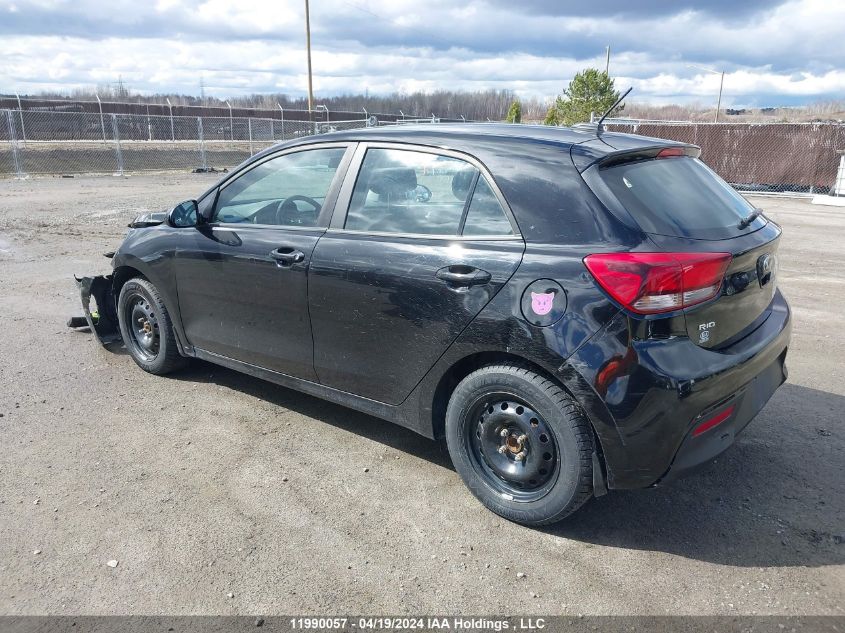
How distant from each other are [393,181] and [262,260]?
0.96 metres

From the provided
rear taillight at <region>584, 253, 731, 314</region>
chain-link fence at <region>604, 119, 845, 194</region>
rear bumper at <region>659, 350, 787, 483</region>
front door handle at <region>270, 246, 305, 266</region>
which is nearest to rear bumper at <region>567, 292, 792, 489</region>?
rear bumper at <region>659, 350, 787, 483</region>

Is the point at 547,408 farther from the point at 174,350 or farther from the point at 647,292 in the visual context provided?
the point at 174,350

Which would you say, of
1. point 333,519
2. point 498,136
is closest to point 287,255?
point 498,136

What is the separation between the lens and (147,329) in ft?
16.5

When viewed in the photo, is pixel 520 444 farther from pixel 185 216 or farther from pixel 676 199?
pixel 185 216

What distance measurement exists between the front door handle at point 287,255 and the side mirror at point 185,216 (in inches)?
34.2

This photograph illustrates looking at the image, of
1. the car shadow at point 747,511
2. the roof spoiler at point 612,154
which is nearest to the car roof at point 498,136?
the roof spoiler at point 612,154

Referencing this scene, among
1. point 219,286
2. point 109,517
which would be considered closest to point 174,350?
point 219,286

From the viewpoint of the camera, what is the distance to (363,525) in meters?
3.21

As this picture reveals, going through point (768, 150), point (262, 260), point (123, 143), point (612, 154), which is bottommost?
point (123, 143)

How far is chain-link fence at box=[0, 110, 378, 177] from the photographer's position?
25.2 metres

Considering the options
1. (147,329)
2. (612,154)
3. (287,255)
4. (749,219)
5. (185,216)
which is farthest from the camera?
(147,329)

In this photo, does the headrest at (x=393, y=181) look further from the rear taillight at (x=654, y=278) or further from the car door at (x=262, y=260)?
the rear taillight at (x=654, y=278)

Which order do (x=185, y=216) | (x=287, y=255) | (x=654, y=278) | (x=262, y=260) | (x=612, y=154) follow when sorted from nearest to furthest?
(x=654, y=278) < (x=612, y=154) < (x=287, y=255) < (x=262, y=260) < (x=185, y=216)
